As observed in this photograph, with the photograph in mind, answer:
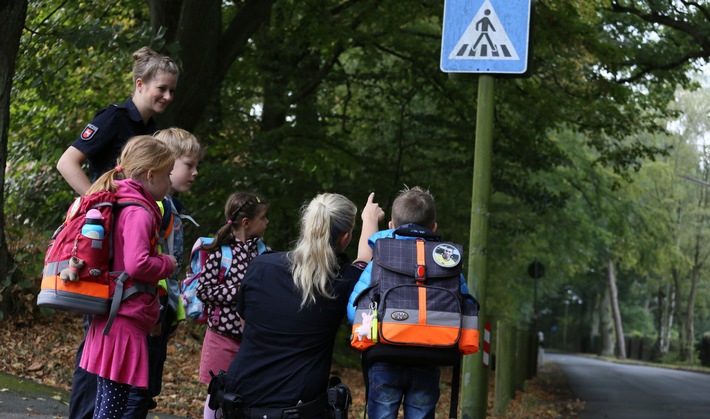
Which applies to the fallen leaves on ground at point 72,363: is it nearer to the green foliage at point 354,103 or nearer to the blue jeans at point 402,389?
the green foliage at point 354,103

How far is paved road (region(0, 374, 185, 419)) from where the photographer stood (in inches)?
280

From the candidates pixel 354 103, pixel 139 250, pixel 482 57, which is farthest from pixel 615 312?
pixel 139 250

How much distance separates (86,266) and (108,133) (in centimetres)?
105

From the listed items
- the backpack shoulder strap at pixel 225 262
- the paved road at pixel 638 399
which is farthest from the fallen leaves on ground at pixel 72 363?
the backpack shoulder strap at pixel 225 262

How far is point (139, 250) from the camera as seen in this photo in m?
4.23

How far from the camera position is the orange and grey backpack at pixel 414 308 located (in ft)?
15.2

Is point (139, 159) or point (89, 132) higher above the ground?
point (89, 132)

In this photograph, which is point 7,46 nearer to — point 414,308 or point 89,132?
point 89,132

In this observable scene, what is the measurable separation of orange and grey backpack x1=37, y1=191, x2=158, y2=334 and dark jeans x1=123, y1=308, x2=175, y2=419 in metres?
0.52

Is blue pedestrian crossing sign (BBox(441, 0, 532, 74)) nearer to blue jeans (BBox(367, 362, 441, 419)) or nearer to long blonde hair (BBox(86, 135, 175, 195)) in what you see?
blue jeans (BBox(367, 362, 441, 419))

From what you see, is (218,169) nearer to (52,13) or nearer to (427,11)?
(52,13)

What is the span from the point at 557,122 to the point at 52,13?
9200 mm

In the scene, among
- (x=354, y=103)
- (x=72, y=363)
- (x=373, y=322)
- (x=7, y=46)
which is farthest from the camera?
(x=354, y=103)

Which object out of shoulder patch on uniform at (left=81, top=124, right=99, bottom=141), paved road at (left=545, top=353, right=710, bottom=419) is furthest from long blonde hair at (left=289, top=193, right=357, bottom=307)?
paved road at (left=545, top=353, right=710, bottom=419)
